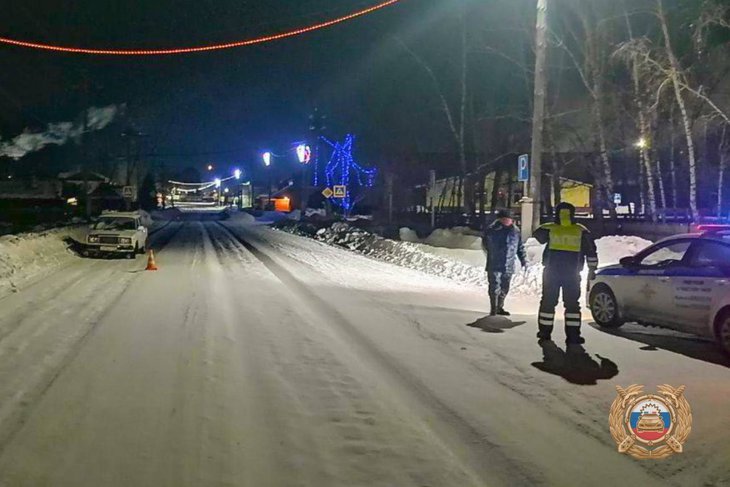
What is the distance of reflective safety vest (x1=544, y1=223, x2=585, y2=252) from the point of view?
9898mm

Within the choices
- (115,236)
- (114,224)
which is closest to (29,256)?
(115,236)

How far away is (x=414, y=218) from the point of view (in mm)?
52062

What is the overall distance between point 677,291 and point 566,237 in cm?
162

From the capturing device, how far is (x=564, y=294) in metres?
9.88

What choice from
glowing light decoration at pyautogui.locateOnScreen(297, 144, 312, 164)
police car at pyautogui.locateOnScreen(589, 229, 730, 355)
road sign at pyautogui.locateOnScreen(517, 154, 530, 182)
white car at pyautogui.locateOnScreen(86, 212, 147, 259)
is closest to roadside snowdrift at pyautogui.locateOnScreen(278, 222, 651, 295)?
police car at pyautogui.locateOnScreen(589, 229, 730, 355)

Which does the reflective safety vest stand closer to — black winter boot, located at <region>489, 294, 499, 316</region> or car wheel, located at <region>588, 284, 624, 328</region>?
car wheel, located at <region>588, 284, 624, 328</region>

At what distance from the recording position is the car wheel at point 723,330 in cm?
905

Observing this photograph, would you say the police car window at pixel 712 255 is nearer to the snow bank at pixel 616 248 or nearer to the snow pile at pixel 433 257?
the snow pile at pixel 433 257

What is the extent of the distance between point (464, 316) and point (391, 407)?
19.2 ft

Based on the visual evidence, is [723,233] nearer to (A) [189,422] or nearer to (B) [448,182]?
(A) [189,422]

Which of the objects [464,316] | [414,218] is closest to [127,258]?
[464,316]

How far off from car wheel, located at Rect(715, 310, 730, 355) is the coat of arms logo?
1886 mm

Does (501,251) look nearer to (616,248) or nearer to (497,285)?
(497,285)

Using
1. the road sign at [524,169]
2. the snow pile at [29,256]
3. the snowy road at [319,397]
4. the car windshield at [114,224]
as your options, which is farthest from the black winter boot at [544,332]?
the car windshield at [114,224]
